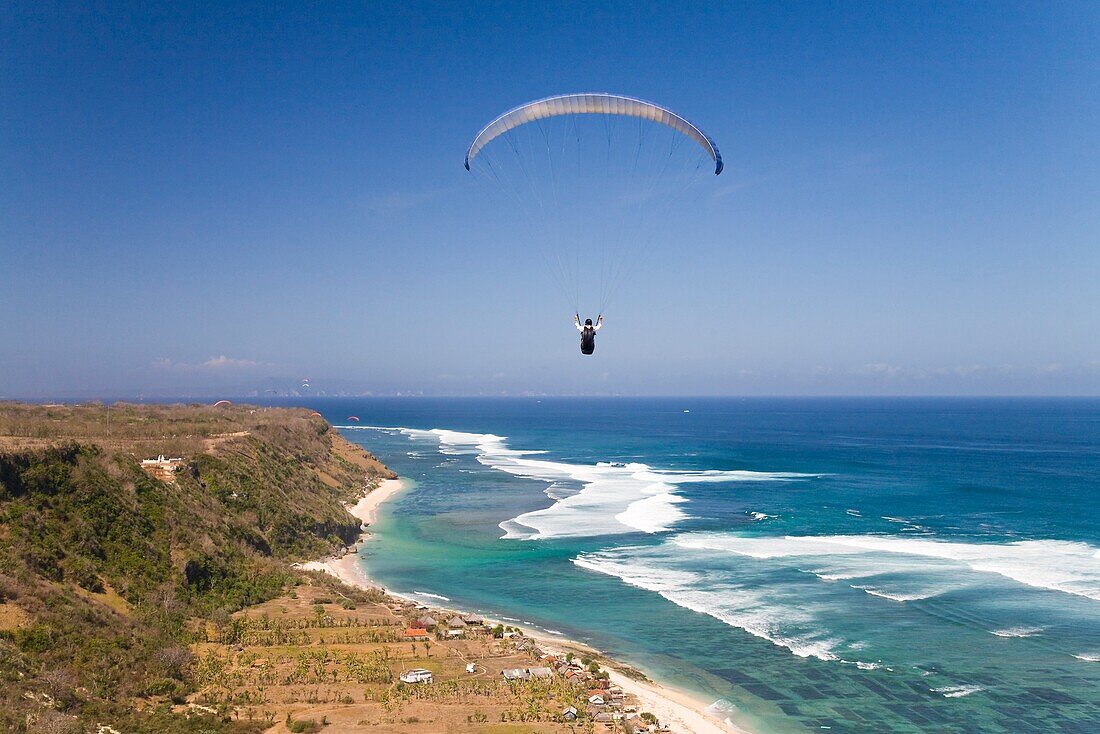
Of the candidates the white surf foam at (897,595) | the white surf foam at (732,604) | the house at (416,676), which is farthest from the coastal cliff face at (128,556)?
the white surf foam at (897,595)

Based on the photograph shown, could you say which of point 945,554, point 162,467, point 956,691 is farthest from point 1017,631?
point 162,467

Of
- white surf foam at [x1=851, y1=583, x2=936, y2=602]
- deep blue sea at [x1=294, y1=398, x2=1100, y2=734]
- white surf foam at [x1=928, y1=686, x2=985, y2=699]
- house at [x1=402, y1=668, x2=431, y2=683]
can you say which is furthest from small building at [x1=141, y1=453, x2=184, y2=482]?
white surf foam at [x1=851, y1=583, x2=936, y2=602]

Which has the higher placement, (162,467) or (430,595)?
(162,467)

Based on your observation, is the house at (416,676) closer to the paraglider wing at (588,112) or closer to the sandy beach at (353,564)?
the sandy beach at (353,564)

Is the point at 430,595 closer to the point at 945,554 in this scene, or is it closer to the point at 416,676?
the point at 416,676

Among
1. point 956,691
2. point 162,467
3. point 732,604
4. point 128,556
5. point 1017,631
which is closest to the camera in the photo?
point 956,691

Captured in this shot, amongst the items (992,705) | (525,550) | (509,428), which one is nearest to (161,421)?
(525,550)

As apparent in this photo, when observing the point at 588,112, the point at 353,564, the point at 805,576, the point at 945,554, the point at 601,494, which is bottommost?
the point at 353,564
